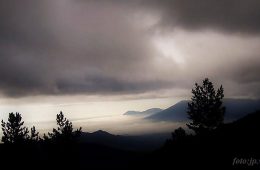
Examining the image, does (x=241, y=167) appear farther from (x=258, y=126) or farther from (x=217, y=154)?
(x=258, y=126)

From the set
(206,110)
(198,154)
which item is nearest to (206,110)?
(206,110)

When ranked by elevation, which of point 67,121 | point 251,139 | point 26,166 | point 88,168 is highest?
point 67,121

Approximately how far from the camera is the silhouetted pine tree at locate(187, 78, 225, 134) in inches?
2005

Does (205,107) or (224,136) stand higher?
(205,107)

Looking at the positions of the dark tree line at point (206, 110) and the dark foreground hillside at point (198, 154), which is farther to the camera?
the dark tree line at point (206, 110)

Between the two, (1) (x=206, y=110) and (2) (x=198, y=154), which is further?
(1) (x=206, y=110)

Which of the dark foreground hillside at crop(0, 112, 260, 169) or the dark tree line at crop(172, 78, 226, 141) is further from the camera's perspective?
the dark tree line at crop(172, 78, 226, 141)

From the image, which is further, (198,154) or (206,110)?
(206,110)

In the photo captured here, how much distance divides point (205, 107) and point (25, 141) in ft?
98.6

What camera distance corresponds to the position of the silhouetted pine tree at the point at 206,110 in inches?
2005

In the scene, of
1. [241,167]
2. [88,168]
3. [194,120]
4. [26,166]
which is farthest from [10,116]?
[88,168]

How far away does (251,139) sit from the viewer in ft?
111

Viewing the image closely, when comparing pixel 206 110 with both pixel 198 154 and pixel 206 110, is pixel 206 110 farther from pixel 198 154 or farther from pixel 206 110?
pixel 198 154

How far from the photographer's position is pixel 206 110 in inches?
2024
